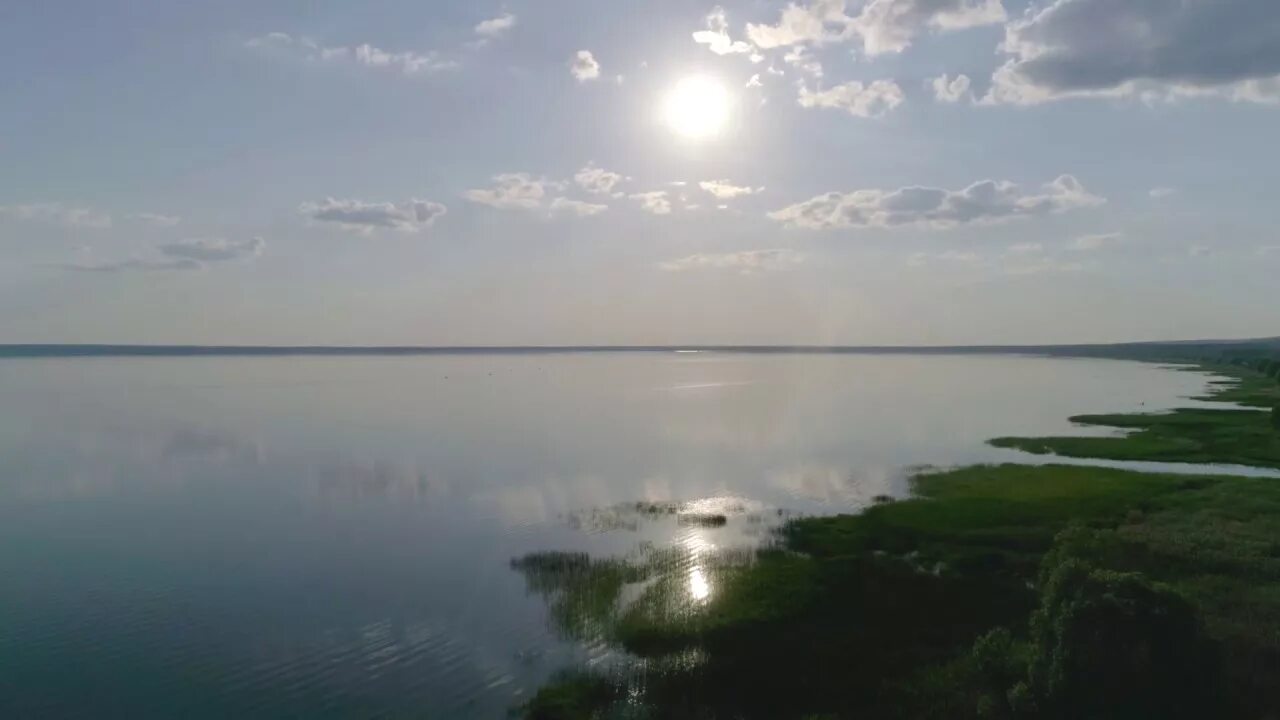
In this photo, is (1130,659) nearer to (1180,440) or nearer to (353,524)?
(353,524)

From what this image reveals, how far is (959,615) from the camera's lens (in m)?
25.8

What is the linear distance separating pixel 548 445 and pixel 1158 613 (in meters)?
52.3

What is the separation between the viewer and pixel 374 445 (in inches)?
2569

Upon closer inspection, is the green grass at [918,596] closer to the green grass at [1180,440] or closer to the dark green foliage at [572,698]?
the dark green foliage at [572,698]

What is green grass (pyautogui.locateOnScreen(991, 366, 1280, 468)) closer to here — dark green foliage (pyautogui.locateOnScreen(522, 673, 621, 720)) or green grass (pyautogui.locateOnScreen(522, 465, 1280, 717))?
green grass (pyautogui.locateOnScreen(522, 465, 1280, 717))

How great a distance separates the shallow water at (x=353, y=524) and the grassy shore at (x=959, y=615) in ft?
6.41

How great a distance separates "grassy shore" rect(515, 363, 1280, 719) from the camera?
58.0 feet

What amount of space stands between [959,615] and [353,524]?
26.7m

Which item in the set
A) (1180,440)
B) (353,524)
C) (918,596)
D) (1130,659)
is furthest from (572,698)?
(1180,440)

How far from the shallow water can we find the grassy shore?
1.95 meters

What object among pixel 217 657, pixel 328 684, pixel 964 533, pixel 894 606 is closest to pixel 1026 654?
pixel 894 606

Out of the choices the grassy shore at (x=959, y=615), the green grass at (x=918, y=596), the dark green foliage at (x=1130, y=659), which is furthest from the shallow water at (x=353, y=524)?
the dark green foliage at (x=1130, y=659)

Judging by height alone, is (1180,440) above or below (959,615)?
above

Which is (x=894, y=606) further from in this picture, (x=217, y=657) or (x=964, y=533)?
(x=217, y=657)
